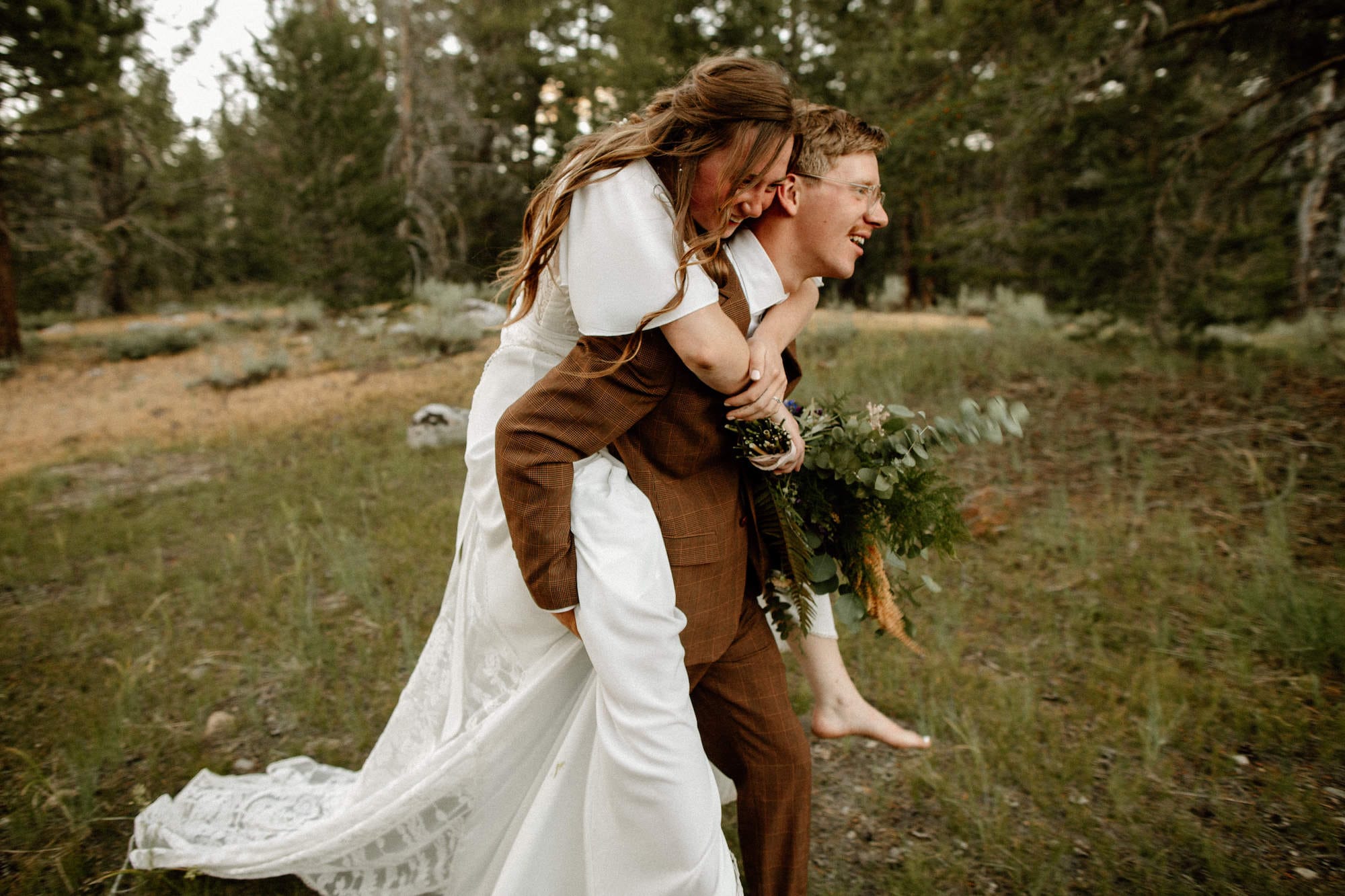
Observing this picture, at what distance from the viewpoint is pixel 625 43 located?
14.3 m

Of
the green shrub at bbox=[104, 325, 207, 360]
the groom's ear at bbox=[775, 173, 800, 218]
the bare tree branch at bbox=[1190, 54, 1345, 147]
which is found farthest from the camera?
the green shrub at bbox=[104, 325, 207, 360]

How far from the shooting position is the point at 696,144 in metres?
1.64

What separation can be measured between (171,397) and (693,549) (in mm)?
11213

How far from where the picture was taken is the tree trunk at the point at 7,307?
12898mm

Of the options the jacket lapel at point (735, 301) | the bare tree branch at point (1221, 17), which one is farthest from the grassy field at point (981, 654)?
the bare tree branch at point (1221, 17)

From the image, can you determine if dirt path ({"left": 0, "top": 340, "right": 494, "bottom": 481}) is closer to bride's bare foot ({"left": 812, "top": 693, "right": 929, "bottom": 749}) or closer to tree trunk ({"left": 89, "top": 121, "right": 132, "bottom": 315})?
tree trunk ({"left": 89, "top": 121, "right": 132, "bottom": 315})

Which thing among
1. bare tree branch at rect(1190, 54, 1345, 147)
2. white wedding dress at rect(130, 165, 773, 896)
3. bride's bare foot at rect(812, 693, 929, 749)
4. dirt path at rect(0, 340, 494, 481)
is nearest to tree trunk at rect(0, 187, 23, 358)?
dirt path at rect(0, 340, 494, 481)

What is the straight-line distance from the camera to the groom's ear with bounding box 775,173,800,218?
71.3 inches

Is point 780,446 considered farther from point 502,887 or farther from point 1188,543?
point 1188,543

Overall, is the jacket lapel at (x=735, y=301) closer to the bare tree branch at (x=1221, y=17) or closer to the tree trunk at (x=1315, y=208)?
the bare tree branch at (x=1221, y=17)

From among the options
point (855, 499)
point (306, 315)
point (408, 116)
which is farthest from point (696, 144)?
point (408, 116)

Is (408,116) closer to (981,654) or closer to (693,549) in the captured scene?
(981,654)

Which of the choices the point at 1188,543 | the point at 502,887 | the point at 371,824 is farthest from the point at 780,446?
the point at 1188,543

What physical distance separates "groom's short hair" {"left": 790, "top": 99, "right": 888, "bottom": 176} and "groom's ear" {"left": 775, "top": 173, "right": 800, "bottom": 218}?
0.03 m
